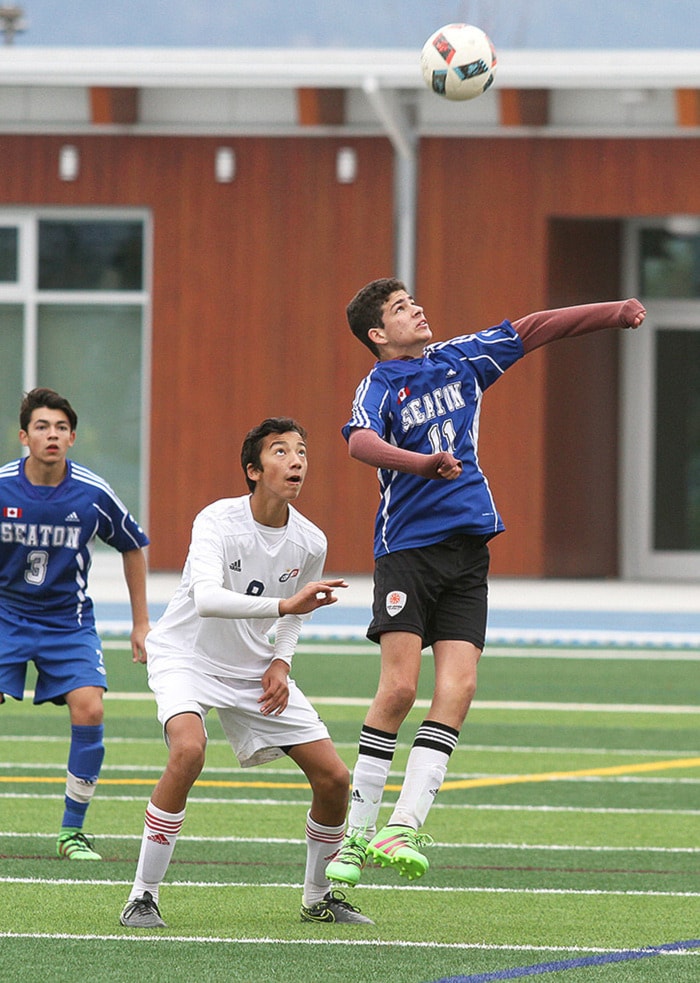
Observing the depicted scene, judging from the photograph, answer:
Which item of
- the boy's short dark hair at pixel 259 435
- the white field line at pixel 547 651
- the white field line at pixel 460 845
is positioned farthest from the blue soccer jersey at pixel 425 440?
the white field line at pixel 547 651

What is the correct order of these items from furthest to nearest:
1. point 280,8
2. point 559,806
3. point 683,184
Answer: point 280,8
point 683,184
point 559,806

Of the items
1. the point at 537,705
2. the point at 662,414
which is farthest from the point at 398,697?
the point at 662,414

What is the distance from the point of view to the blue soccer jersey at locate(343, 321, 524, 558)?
6609 mm

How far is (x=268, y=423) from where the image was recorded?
629 centimetres

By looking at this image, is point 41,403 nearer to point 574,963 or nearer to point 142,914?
point 142,914

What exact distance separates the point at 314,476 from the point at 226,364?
161cm

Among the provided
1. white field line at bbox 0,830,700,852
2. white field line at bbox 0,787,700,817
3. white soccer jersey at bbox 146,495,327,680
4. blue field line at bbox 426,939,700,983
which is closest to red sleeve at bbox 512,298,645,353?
white soccer jersey at bbox 146,495,327,680

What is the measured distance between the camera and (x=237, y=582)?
→ 6312 mm

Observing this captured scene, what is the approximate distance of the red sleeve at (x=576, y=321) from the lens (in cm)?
667

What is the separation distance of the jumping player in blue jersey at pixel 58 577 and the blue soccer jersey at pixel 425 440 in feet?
4.91

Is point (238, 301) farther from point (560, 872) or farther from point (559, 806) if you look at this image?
point (560, 872)

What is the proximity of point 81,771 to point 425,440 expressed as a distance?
2.20 meters

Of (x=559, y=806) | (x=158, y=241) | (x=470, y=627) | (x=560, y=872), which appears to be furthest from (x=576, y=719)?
(x=158, y=241)

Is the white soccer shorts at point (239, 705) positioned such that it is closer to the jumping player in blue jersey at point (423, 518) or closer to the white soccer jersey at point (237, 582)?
the white soccer jersey at point (237, 582)
